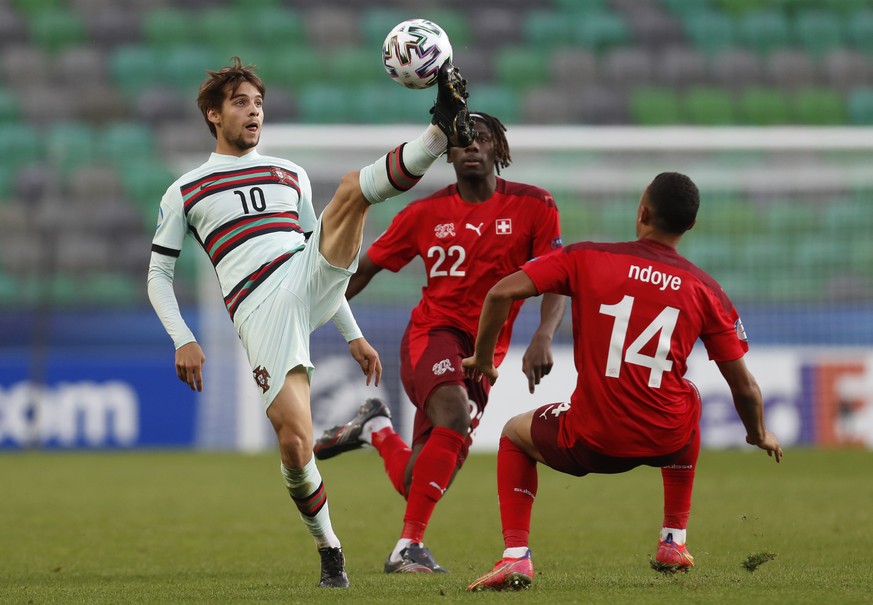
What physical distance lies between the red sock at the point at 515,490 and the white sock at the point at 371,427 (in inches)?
69.1

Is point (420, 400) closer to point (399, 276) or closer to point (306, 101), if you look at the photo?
point (399, 276)

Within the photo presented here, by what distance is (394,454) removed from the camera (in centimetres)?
638

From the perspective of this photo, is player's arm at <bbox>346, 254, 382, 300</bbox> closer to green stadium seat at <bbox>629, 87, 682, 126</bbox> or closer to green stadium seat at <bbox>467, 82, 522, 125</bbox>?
green stadium seat at <bbox>467, 82, 522, 125</bbox>

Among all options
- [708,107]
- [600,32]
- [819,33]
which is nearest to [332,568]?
[708,107]

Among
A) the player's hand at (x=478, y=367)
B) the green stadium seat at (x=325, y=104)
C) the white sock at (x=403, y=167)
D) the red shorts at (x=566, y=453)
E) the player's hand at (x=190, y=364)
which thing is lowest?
the red shorts at (x=566, y=453)

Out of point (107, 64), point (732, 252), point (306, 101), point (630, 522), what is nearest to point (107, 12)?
point (107, 64)

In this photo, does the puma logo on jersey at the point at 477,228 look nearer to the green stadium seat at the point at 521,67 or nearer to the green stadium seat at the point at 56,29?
the green stadium seat at the point at 521,67

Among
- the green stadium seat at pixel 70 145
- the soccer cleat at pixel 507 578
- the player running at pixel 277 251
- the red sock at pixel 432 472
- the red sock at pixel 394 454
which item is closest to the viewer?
the soccer cleat at pixel 507 578

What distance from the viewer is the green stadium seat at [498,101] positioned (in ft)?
57.4

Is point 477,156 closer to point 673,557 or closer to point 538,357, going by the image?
point 538,357

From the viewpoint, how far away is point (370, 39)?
18562mm

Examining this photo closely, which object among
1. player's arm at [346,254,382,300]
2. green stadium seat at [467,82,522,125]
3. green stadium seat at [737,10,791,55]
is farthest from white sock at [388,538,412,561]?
green stadium seat at [737,10,791,55]

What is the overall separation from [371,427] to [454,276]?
0.95 metres

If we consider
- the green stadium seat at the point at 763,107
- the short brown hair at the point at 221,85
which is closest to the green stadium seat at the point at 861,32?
the green stadium seat at the point at 763,107
